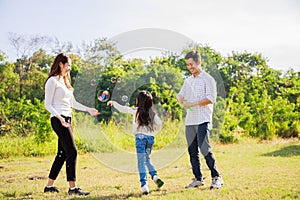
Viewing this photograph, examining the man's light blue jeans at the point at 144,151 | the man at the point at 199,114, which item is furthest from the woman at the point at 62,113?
the man at the point at 199,114

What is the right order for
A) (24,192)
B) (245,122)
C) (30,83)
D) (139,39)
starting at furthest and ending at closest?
(30,83)
(245,122)
(139,39)
(24,192)

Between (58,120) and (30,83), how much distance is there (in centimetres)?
1038

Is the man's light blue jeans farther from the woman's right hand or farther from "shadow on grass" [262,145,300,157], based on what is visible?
"shadow on grass" [262,145,300,157]

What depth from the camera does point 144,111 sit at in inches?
169

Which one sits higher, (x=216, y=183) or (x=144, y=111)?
(x=144, y=111)

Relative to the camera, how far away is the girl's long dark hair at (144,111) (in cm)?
428

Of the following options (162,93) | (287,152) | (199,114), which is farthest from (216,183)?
(162,93)

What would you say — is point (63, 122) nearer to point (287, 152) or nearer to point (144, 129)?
point (144, 129)

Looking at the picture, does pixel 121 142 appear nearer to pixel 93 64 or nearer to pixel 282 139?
pixel 93 64

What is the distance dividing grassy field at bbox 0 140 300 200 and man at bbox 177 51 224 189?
0.23 meters

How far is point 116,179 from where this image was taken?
526 cm

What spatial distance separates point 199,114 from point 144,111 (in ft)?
2.06

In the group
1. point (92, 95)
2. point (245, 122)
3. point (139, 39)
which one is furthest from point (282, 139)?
point (139, 39)

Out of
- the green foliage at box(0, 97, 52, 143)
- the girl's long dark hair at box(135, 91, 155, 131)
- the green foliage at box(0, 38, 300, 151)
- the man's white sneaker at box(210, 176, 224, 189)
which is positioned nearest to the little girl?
the girl's long dark hair at box(135, 91, 155, 131)
